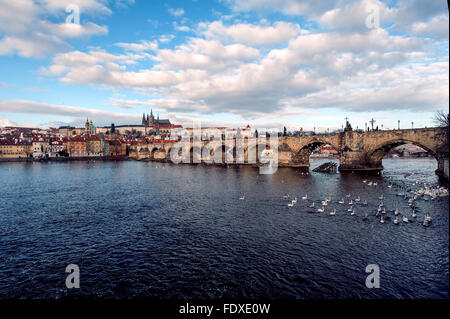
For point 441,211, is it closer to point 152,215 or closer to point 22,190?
point 152,215

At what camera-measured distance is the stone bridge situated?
43.8m

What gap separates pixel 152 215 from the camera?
80.3ft

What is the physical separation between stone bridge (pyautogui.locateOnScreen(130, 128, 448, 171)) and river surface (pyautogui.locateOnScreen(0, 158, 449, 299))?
22640mm

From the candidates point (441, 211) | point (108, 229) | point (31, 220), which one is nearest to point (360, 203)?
point (441, 211)

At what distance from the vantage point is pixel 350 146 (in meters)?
54.0

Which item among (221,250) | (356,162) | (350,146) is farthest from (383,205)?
(356,162)

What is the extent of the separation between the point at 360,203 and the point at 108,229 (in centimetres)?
2388

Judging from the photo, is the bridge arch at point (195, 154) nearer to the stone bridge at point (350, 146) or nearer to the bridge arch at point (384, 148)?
the stone bridge at point (350, 146)

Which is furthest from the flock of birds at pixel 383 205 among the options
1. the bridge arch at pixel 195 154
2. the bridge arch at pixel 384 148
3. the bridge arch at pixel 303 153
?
the bridge arch at pixel 195 154

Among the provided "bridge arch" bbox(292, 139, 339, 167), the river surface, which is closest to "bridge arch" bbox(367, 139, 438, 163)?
"bridge arch" bbox(292, 139, 339, 167)

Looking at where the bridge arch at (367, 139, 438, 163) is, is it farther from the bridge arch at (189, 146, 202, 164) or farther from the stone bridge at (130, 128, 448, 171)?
the bridge arch at (189, 146, 202, 164)

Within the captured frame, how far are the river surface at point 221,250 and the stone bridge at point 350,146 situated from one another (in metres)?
22.6

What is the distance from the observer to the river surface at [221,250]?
11703 millimetres
